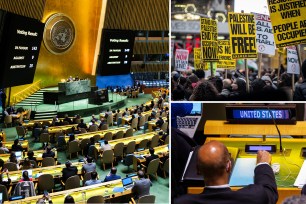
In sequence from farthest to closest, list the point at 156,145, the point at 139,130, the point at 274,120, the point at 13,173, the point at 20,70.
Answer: the point at 139,130, the point at 20,70, the point at 156,145, the point at 13,173, the point at 274,120

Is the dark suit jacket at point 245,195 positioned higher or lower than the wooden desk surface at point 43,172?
higher

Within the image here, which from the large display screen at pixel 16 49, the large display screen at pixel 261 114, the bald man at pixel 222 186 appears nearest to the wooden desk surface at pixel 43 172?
the large display screen at pixel 16 49

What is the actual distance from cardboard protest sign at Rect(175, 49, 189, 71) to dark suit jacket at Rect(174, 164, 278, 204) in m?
6.15

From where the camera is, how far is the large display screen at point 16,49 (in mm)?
8055

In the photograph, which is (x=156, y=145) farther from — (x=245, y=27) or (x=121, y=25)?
(x=121, y=25)

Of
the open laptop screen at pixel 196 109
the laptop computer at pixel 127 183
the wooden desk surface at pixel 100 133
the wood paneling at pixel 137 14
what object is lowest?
Result: the laptop computer at pixel 127 183

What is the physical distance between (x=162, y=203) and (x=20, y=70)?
4990 millimetres

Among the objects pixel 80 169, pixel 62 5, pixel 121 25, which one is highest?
pixel 62 5

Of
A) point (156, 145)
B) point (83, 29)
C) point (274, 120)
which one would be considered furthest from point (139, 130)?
point (83, 29)

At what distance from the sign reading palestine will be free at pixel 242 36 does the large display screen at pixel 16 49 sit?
4.70 m

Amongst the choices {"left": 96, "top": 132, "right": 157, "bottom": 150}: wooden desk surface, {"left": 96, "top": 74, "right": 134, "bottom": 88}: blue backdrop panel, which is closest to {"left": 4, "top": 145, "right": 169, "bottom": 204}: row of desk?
{"left": 96, "top": 132, "right": 157, "bottom": 150}: wooden desk surface

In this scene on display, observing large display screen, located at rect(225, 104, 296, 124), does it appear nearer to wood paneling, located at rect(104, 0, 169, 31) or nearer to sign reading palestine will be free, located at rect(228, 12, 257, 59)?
sign reading palestine will be free, located at rect(228, 12, 257, 59)

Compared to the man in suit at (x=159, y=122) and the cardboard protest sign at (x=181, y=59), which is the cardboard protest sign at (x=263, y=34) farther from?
the cardboard protest sign at (x=181, y=59)

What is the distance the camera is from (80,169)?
22.9 ft
